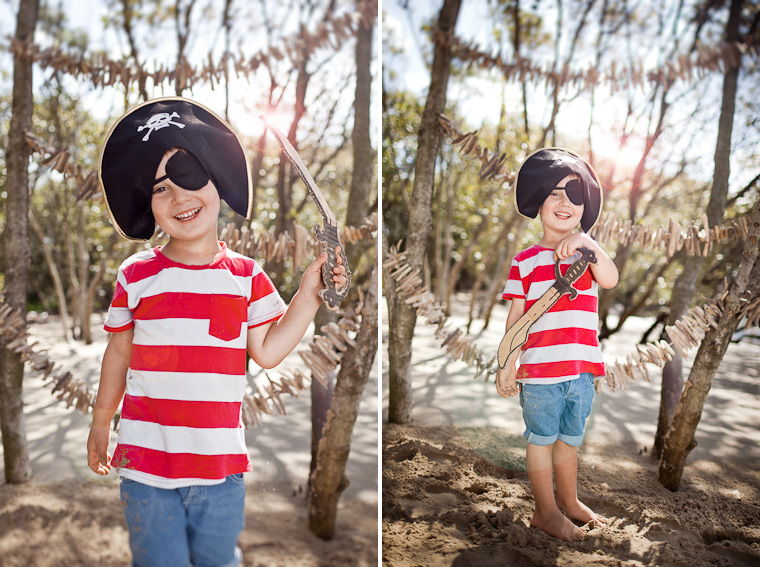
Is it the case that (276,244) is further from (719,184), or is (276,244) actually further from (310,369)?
(719,184)

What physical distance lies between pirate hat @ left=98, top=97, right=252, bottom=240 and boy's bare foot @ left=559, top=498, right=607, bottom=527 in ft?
3.39

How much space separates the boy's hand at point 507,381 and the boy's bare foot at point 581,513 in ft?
0.96

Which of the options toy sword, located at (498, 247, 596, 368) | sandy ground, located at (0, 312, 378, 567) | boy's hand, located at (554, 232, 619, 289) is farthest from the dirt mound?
boy's hand, located at (554, 232, 619, 289)

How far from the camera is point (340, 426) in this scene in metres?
1.46

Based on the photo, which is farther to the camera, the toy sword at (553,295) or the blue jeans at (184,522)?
the toy sword at (553,295)

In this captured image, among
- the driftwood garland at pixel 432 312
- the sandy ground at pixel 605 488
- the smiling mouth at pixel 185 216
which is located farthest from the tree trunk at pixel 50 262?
the sandy ground at pixel 605 488

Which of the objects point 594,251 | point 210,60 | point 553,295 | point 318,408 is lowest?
point 318,408

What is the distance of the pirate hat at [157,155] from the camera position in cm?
98

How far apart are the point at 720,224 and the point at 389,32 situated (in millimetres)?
968

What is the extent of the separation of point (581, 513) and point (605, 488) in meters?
0.08

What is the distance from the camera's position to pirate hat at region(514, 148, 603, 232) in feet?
3.87

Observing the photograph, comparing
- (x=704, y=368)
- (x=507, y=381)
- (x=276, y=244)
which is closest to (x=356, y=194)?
(x=276, y=244)

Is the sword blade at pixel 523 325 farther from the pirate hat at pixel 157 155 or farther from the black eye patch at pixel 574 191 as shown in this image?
the pirate hat at pixel 157 155

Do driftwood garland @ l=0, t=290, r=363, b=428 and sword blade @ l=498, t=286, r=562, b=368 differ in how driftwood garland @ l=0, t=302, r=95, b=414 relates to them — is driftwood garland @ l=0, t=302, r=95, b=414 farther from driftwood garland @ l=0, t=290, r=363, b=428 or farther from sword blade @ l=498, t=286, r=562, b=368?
sword blade @ l=498, t=286, r=562, b=368
